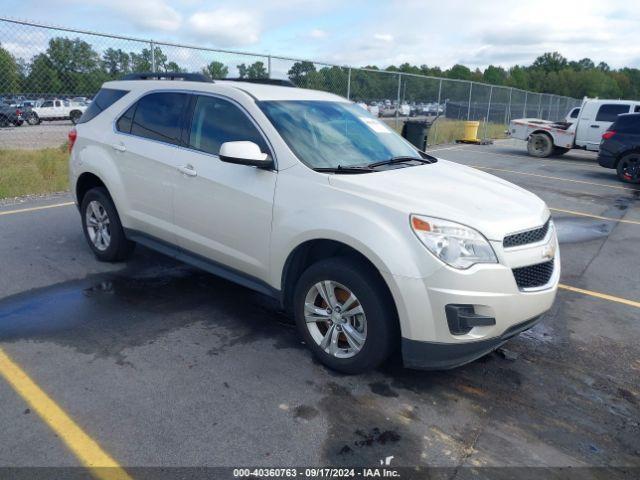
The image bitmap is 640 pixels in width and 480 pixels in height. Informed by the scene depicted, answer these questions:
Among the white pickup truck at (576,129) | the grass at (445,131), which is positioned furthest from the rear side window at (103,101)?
the white pickup truck at (576,129)

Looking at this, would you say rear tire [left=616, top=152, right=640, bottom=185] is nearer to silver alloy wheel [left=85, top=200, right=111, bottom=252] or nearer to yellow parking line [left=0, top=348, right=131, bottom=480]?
silver alloy wheel [left=85, top=200, right=111, bottom=252]

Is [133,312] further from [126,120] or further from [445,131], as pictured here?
[445,131]

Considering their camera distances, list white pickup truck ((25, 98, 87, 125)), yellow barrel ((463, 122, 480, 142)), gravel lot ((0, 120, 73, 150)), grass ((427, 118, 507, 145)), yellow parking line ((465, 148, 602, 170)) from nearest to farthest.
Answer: gravel lot ((0, 120, 73, 150)) < white pickup truck ((25, 98, 87, 125)) < yellow parking line ((465, 148, 602, 170)) < grass ((427, 118, 507, 145)) < yellow barrel ((463, 122, 480, 142))

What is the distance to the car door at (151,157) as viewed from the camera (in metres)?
4.23

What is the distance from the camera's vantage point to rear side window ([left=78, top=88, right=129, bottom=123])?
4.94m

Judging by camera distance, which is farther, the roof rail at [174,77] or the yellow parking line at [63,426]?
the roof rail at [174,77]

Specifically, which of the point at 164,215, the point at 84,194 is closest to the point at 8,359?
the point at 164,215

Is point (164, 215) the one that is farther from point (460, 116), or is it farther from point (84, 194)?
point (460, 116)

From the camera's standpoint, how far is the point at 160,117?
174 inches

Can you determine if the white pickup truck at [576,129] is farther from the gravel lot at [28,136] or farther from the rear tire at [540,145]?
the gravel lot at [28,136]

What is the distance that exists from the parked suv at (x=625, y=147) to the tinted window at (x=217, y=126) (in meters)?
12.3

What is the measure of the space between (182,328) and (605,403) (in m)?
2.96

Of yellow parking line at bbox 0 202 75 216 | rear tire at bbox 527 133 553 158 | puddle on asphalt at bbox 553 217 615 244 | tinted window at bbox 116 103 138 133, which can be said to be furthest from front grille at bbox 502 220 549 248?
rear tire at bbox 527 133 553 158

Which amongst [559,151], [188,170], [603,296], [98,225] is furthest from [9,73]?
[559,151]
